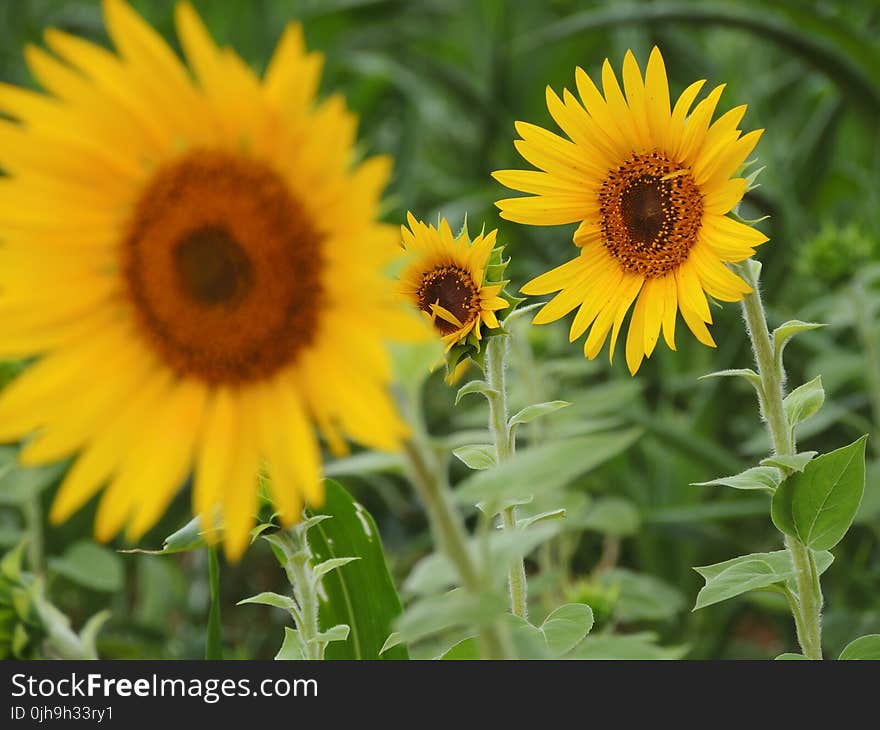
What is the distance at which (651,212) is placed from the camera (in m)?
0.51

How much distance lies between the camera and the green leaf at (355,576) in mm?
509

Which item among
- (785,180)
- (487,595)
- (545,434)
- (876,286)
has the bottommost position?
(487,595)

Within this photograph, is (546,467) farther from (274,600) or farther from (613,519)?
(613,519)

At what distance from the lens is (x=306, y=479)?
0.30 metres

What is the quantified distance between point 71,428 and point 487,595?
14 centimetres

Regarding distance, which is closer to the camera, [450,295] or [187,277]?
[187,277]

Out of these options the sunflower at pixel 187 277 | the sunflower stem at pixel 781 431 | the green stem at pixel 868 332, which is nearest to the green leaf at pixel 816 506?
the sunflower stem at pixel 781 431

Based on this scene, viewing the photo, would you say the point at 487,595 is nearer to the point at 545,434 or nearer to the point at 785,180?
the point at 545,434

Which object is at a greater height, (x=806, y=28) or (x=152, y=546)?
(x=806, y=28)

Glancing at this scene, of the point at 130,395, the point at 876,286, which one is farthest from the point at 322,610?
the point at 876,286

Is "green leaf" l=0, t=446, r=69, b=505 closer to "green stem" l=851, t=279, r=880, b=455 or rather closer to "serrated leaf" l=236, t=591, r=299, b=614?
"serrated leaf" l=236, t=591, r=299, b=614

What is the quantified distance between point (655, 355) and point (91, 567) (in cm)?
81

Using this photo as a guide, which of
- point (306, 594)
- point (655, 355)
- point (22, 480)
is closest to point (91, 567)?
point (22, 480)

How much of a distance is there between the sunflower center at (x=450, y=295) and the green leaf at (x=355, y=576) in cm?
10
